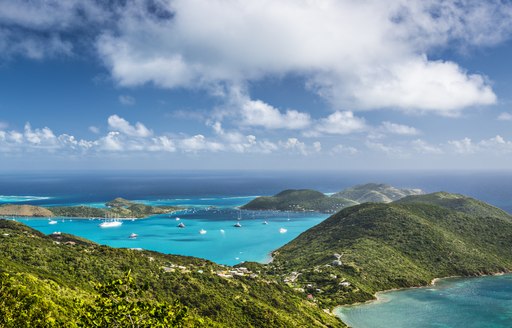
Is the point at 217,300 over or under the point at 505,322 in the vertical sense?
over

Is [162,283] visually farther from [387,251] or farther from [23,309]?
[387,251]

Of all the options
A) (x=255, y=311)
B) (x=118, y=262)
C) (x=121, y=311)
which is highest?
(x=121, y=311)

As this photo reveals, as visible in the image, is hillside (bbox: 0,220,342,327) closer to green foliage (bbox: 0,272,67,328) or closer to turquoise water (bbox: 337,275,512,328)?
green foliage (bbox: 0,272,67,328)

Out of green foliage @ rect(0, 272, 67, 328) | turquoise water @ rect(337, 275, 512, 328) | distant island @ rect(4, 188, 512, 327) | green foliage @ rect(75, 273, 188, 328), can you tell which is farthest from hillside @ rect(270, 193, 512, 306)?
green foliage @ rect(75, 273, 188, 328)

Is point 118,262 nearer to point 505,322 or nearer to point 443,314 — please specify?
point 443,314

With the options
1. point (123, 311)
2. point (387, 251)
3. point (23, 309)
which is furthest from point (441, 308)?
point (123, 311)

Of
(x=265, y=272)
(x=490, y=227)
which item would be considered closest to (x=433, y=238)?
(x=490, y=227)

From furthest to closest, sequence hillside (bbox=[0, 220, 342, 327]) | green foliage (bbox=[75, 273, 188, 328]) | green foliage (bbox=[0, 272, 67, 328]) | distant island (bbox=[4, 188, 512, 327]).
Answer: hillside (bbox=[0, 220, 342, 327]) < distant island (bbox=[4, 188, 512, 327]) < green foliage (bbox=[0, 272, 67, 328]) < green foliage (bbox=[75, 273, 188, 328])
